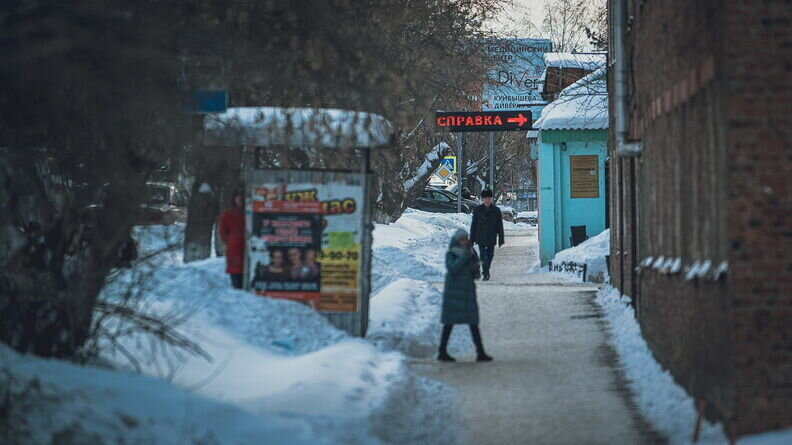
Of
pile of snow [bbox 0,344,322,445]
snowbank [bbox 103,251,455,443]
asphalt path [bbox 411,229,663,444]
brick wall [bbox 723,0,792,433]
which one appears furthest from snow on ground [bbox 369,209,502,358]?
brick wall [bbox 723,0,792,433]

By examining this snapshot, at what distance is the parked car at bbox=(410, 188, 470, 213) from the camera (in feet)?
191

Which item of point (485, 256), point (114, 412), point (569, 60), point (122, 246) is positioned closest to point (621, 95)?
point (122, 246)

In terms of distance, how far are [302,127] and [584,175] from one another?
1461 centimetres

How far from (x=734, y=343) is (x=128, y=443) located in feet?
12.5

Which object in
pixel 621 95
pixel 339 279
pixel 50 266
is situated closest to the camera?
pixel 50 266

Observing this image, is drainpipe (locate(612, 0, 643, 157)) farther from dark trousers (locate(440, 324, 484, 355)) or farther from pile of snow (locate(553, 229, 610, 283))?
pile of snow (locate(553, 229, 610, 283))

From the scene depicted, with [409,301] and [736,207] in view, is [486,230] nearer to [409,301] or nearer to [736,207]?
[409,301]

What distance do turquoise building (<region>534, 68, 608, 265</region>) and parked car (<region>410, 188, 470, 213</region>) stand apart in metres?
31.8

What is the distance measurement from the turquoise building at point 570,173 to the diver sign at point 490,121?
0.32 m

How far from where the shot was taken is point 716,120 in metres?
8.11

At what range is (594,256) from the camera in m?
21.7

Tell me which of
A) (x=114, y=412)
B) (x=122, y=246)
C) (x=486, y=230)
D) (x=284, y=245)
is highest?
(x=122, y=246)

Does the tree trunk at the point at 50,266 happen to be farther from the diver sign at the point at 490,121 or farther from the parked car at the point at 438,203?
the parked car at the point at 438,203

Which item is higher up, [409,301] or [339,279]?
[339,279]
